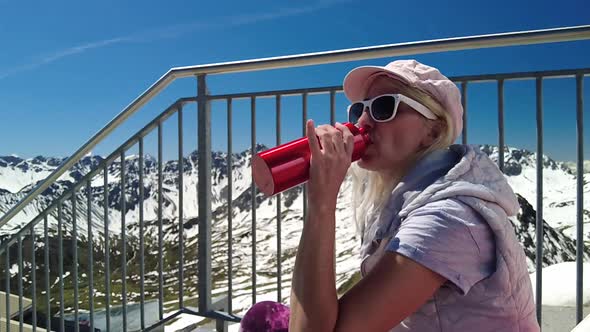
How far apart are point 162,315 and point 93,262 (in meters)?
0.46

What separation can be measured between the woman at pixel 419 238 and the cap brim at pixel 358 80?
0.17 feet

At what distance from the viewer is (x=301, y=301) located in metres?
0.88

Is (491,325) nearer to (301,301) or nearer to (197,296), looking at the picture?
(301,301)

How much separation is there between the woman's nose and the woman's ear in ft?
0.36

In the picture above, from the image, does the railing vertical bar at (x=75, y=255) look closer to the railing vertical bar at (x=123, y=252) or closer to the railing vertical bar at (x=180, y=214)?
the railing vertical bar at (x=123, y=252)

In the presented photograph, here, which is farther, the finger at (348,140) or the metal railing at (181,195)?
the metal railing at (181,195)

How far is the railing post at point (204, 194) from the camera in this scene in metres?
2.48

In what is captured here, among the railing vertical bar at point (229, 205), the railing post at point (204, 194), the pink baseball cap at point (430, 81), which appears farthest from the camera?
the railing post at point (204, 194)

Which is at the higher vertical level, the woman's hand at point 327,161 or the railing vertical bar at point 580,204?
the woman's hand at point 327,161

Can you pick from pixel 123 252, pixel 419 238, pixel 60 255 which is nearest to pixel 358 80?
pixel 419 238

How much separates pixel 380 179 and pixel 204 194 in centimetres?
151

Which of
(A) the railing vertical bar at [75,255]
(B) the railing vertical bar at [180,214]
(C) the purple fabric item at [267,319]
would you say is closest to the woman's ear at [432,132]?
(C) the purple fabric item at [267,319]

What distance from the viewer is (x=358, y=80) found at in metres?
1.17

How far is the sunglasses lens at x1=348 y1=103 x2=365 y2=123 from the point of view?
44.1 inches
